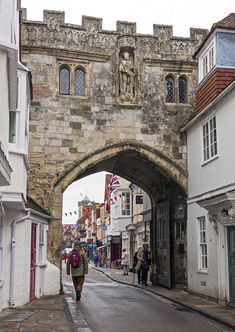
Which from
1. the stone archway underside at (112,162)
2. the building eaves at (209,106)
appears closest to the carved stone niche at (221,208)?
the building eaves at (209,106)

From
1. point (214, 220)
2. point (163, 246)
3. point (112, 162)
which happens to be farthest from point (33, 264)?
point (163, 246)

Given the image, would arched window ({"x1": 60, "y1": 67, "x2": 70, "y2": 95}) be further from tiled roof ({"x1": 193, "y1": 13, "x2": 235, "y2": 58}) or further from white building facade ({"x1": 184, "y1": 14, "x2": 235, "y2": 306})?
tiled roof ({"x1": 193, "y1": 13, "x2": 235, "y2": 58})

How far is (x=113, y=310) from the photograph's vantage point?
42.0 ft

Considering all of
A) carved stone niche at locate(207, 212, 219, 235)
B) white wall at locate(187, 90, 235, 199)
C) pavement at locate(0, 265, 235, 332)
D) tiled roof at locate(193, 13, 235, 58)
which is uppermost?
tiled roof at locate(193, 13, 235, 58)

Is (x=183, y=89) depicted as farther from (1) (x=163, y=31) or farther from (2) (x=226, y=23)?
(2) (x=226, y=23)

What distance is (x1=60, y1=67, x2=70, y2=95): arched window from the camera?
1758 cm

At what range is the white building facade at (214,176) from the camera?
44.4ft

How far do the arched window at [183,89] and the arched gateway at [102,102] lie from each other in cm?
4

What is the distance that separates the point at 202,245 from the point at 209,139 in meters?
3.31

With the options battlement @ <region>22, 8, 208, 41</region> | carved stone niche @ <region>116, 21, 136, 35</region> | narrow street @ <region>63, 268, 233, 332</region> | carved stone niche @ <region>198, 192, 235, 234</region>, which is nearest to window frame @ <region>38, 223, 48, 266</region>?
narrow street @ <region>63, 268, 233, 332</region>

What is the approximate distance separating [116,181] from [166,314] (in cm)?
2226

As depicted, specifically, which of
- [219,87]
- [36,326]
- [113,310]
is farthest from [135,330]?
[219,87]

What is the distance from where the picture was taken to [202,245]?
1602 centimetres

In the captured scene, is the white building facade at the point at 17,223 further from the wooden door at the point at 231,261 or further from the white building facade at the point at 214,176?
the wooden door at the point at 231,261
